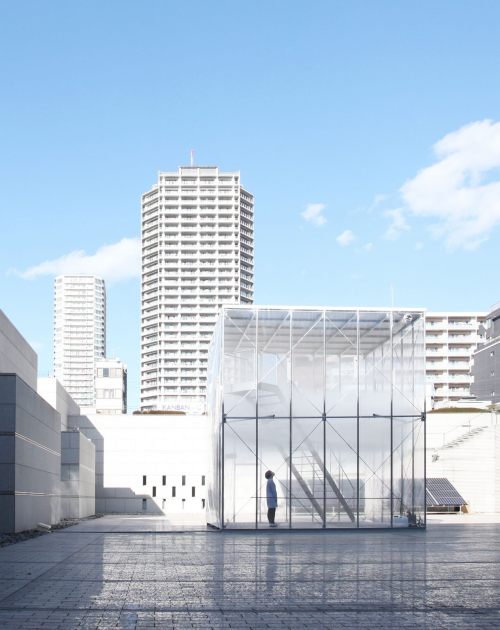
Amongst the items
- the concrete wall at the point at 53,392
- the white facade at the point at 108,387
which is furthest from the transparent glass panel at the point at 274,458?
the white facade at the point at 108,387

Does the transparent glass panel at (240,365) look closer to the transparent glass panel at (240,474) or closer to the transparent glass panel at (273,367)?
the transparent glass panel at (273,367)

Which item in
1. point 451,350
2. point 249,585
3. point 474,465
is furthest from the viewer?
point 451,350

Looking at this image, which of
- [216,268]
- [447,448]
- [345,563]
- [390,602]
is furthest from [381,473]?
[216,268]

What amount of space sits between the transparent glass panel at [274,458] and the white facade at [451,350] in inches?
3773

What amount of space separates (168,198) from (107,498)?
107 m

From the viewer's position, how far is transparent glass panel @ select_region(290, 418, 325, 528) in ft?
91.5

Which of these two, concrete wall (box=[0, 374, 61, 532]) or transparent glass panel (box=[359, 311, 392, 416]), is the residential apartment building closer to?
transparent glass panel (box=[359, 311, 392, 416])

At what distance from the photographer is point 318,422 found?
28203 millimetres

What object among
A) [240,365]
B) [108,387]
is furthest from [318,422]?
[108,387]

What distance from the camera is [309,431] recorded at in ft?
92.5

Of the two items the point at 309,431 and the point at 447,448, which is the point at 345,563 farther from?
the point at 447,448

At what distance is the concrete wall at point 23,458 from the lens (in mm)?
23500

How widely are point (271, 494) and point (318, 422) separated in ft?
7.78

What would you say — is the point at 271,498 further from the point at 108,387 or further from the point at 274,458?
the point at 108,387
